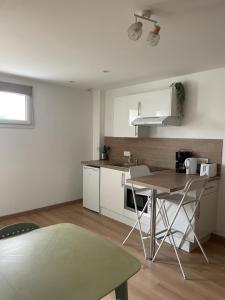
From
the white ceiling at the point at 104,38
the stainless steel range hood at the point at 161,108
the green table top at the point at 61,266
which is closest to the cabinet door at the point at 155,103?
the stainless steel range hood at the point at 161,108

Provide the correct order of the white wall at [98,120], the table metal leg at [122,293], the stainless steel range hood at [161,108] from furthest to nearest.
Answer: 1. the white wall at [98,120]
2. the stainless steel range hood at [161,108]
3. the table metal leg at [122,293]

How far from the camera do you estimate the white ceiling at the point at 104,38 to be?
1572mm

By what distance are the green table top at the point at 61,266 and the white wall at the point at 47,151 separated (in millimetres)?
2487

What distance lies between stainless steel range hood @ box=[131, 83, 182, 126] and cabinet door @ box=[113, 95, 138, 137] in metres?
0.22

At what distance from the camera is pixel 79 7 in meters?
1.57

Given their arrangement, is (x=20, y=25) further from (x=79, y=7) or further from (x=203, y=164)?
(x=203, y=164)

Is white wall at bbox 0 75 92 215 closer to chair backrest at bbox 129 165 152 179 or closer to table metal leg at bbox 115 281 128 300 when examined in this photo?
chair backrest at bbox 129 165 152 179

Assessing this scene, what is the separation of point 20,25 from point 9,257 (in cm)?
172

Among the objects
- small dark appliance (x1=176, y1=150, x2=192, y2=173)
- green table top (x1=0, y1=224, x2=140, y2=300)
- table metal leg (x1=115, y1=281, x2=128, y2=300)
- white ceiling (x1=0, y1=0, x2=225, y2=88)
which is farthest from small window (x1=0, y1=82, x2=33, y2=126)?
table metal leg (x1=115, y1=281, x2=128, y2=300)

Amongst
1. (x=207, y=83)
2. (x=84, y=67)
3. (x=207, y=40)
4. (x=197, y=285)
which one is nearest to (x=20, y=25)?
(x=84, y=67)

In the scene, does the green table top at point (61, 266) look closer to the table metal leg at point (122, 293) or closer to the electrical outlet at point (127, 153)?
the table metal leg at point (122, 293)

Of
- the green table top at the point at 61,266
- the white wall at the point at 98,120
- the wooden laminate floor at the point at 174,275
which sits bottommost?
the wooden laminate floor at the point at 174,275

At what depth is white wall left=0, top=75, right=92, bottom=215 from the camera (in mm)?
3674

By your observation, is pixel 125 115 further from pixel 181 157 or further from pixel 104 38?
pixel 104 38
